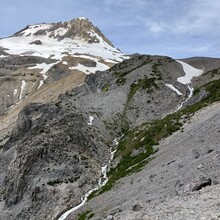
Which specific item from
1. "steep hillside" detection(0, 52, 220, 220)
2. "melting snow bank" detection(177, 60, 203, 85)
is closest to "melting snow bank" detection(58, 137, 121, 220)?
"steep hillside" detection(0, 52, 220, 220)

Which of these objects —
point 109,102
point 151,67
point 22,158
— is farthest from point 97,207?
point 151,67

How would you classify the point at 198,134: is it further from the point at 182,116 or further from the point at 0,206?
the point at 0,206


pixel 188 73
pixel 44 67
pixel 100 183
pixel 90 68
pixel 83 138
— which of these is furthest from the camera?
pixel 44 67

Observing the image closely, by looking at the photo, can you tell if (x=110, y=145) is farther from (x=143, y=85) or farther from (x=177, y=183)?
(x=177, y=183)

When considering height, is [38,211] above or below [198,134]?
below

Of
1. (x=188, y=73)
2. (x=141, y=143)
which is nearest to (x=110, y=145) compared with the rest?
(x=141, y=143)

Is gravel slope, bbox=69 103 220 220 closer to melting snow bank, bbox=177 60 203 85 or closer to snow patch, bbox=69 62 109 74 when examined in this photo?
melting snow bank, bbox=177 60 203 85

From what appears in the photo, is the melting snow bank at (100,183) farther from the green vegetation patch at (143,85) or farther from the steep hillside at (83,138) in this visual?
the green vegetation patch at (143,85)

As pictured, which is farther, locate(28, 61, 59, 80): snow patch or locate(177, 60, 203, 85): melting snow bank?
locate(28, 61, 59, 80): snow patch

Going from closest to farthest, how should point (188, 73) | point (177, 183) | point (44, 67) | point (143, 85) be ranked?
point (177, 183)
point (143, 85)
point (188, 73)
point (44, 67)

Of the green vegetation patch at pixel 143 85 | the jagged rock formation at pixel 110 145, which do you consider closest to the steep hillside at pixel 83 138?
the green vegetation patch at pixel 143 85

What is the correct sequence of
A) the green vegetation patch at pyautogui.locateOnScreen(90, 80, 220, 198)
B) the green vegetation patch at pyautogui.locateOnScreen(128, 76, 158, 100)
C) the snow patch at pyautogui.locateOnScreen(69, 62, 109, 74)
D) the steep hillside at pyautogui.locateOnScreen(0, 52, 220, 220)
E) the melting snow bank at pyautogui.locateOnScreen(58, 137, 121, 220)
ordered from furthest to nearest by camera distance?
the snow patch at pyautogui.locateOnScreen(69, 62, 109, 74), the green vegetation patch at pyautogui.locateOnScreen(128, 76, 158, 100), the steep hillside at pyautogui.locateOnScreen(0, 52, 220, 220), the green vegetation patch at pyautogui.locateOnScreen(90, 80, 220, 198), the melting snow bank at pyautogui.locateOnScreen(58, 137, 121, 220)

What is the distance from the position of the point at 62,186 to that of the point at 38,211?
5.13 metres

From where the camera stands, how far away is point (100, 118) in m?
76.4
